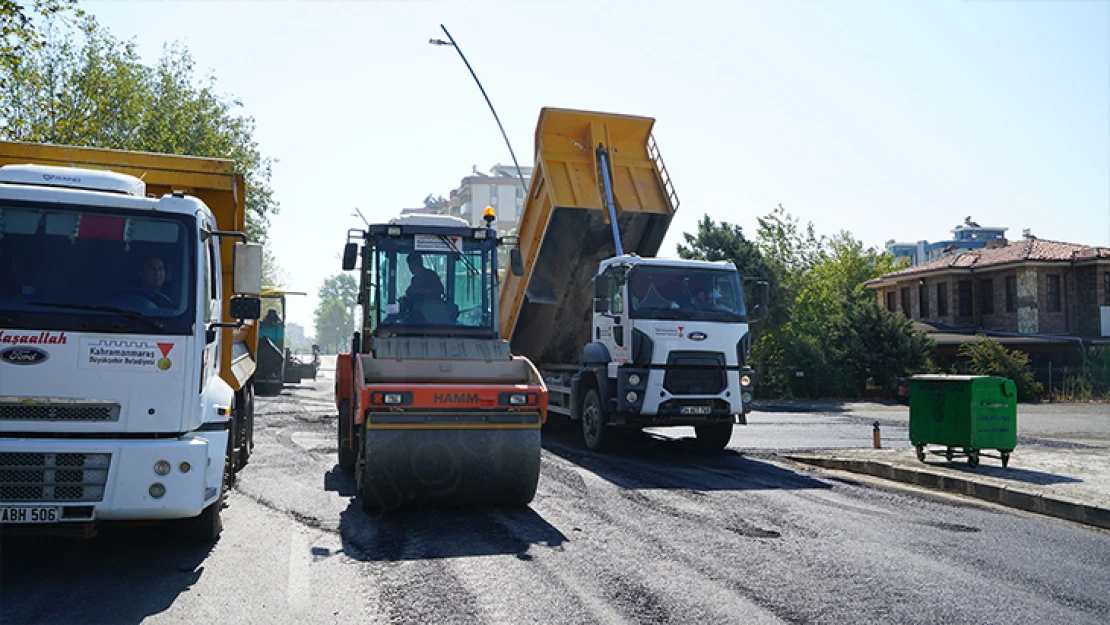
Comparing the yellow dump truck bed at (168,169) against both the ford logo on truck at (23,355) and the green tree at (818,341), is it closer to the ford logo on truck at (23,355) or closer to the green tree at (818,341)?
the ford logo on truck at (23,355)

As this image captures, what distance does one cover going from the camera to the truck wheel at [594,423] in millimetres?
13336

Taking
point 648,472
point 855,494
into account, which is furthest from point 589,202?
point 855,494

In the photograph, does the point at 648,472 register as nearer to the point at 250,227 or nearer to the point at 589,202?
the point at 589,202

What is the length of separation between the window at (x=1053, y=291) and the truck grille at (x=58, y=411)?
39123mm

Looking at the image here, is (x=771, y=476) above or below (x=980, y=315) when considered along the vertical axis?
below

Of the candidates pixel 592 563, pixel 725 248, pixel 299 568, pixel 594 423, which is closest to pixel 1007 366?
pixel 725 248

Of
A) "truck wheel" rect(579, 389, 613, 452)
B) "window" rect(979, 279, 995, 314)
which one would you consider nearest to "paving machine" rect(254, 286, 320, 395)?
"truck wheel" rect(579, 389, 613, 452)

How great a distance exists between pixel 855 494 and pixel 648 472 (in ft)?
8.57

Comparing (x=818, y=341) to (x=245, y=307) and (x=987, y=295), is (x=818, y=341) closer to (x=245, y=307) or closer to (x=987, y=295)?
(x=987, y=295)

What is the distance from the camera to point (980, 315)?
1563 inches

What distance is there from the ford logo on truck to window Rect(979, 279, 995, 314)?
3993cm

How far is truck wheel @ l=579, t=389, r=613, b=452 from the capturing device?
13.3m

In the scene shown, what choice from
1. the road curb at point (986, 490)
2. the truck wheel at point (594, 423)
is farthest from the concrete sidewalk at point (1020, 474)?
the truck wheel at point (594, 423)

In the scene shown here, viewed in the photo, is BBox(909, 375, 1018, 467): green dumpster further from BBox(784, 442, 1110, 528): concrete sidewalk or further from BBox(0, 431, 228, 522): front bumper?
BBox(0, 431, 228, 522): front bumper
